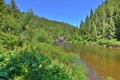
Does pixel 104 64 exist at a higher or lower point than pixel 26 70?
lower

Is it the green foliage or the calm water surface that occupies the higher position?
the green foliage

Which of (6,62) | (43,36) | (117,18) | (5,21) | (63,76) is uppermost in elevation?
(117,18)

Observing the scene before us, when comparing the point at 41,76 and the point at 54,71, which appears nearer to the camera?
the point at 41,76

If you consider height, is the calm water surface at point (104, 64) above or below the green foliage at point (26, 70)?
below

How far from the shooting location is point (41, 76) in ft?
24.0

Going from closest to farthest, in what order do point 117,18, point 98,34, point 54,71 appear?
point 54,71, point 117,18, point 98,34

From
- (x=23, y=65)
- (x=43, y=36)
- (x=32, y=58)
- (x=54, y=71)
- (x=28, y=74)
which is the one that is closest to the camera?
(x=28, y=74)

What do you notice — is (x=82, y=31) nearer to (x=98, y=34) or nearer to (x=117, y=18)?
(x=98, y=34)

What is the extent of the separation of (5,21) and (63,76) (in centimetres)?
3488

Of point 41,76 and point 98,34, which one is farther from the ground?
point 98,34

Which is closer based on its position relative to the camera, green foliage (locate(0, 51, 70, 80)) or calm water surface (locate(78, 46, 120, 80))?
green foliage (locate(0, 51, 70, 80))

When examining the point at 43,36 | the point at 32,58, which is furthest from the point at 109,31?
the point at 32,58

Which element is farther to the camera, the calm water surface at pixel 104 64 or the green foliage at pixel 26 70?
the calm water surface at pixel 104 64

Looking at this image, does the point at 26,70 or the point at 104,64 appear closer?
the point at 26,70
